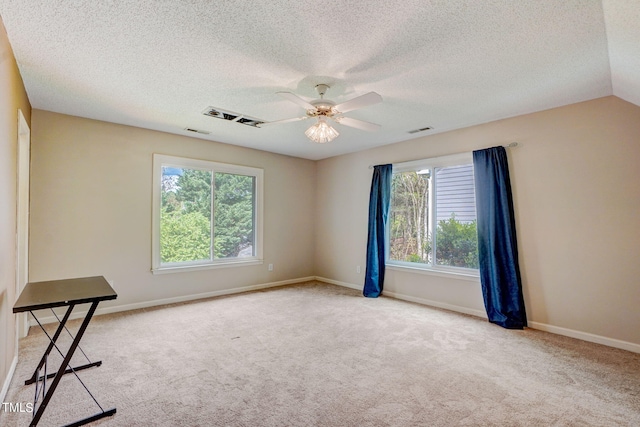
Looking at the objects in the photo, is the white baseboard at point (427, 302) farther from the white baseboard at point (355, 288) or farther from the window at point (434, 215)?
the window at point (434, 215)

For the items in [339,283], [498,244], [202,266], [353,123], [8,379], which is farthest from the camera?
[339,283]

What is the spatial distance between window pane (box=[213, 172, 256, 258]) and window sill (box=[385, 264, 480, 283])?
2493 millimetres

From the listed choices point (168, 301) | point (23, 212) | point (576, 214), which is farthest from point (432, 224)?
point (23, 212)

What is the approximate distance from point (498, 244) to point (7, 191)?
15.6ft

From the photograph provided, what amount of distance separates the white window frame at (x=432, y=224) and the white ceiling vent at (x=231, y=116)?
7.76ft

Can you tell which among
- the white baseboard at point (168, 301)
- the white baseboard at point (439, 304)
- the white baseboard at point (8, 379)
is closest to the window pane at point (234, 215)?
the white baseboard at point (168, 301)

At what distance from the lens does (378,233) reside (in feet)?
16.5

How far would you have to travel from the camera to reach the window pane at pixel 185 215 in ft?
15.0

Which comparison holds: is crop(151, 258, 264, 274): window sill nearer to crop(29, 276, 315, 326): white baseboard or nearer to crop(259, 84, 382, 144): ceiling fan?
crop(29, 276, 315, 326): white baseboard

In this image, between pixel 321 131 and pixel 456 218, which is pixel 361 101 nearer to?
pixel 321 131

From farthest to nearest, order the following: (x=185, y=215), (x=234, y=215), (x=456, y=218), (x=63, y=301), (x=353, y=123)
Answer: (x=234, y=215) < (x=185, y=215) < (x=456, y=218) < (x=353, y=123) < (x=63, y=301)

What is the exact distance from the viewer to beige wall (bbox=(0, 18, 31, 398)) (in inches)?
82.0

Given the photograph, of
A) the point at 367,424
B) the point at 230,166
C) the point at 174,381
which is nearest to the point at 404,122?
the point at 230,166

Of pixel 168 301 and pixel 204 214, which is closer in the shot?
pixel 168 301
